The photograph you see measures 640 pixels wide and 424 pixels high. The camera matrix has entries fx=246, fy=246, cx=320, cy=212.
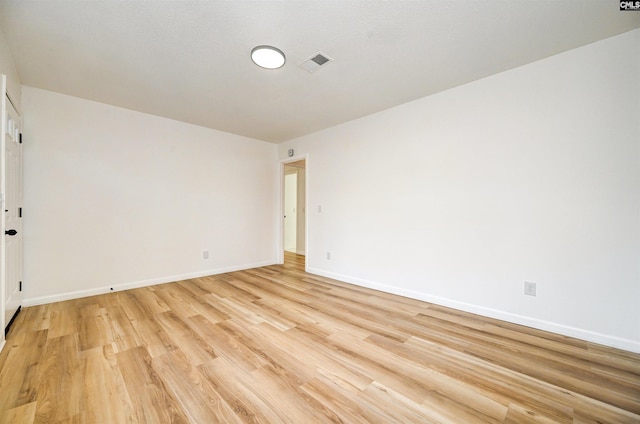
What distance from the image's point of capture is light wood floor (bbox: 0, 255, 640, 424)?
1.37m

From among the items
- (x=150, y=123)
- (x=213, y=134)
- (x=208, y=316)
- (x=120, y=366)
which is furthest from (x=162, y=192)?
(x=120, y=366)

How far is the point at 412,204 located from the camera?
3.19 metres

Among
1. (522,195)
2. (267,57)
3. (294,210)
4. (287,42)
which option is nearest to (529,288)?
(522,195)

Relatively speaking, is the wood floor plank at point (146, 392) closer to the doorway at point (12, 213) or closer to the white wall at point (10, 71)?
the doorway at point (12, 213)

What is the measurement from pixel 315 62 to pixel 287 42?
0.36m

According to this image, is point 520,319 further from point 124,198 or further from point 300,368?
point 124,198

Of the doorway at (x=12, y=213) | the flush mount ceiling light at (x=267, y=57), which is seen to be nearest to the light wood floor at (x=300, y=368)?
the doorway at (x=12, y=213)

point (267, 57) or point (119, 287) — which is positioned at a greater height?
point (267, 57)

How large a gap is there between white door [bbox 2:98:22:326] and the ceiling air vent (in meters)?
2.73

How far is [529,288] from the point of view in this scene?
237cm

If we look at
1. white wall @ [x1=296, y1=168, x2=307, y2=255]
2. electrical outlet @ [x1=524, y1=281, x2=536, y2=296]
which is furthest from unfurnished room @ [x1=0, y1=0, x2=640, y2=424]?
white wall @ [x1=296, y1=168, x2=307, y2=255]

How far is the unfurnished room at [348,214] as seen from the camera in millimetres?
1591

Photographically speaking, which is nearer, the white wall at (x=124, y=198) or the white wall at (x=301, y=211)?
the white wall at (x=124, y=198)

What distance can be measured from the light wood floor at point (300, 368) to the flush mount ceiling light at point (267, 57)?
250 centimetres
